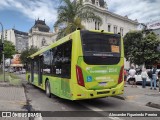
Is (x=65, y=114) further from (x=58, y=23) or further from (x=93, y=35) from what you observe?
(x=58, y=23)

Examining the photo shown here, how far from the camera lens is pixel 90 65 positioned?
10508 mm

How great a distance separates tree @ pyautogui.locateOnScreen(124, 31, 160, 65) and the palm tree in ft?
37.9

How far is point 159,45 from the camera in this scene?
121 feet

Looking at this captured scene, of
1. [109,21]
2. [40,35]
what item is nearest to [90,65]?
[109,21]

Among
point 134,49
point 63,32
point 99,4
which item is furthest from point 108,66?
point 99,4

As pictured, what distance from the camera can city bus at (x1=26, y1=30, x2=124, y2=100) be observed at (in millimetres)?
10289

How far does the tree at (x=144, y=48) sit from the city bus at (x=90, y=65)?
26094mm

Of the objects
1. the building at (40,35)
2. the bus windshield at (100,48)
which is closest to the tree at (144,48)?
the bus windshield at (100,48)

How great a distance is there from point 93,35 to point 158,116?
414cm

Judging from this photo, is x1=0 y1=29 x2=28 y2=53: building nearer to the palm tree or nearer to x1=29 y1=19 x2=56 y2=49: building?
x1=29 y1=19 x2=56 y2=49: building

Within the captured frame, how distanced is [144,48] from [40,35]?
79019mm

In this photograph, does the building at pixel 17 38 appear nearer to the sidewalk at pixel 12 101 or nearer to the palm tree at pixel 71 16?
the palm tree at pixel 71 16

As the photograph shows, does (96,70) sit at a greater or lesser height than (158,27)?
lesser

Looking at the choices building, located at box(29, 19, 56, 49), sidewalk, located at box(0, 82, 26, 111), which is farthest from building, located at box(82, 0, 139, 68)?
sidewalk, located at box(0, 82, 26, 111)
